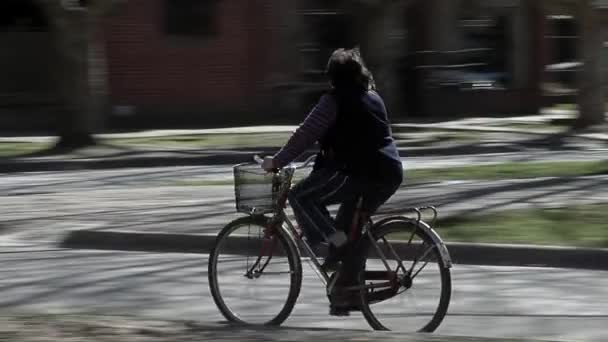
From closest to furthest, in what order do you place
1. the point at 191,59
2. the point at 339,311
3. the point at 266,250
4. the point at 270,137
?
the point at 339,311
the point at 266,250
the point at 270,137
the point at 191,59

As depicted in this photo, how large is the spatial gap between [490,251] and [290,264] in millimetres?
2702

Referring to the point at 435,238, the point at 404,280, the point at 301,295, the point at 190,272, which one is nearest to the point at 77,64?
the point at 190,272

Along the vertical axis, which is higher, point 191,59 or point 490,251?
point 490,251

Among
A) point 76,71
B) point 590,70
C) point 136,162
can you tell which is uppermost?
point 76,71

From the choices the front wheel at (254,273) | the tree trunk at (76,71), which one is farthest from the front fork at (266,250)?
the tree trunk at (76,71)

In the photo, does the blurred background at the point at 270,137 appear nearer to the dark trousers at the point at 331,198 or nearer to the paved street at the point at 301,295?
the paved street at the point at 301,295

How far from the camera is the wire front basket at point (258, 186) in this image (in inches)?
271

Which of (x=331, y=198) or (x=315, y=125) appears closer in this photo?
(x=315, y=125)

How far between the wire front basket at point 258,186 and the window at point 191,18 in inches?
828

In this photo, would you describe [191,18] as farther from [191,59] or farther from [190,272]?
[190,272]

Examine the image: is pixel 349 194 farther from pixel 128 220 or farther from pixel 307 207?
pixel 128 220

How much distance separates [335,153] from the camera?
22.1ft

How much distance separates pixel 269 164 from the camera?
6762 millimetres

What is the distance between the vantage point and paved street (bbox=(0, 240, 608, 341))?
716 centimetres
